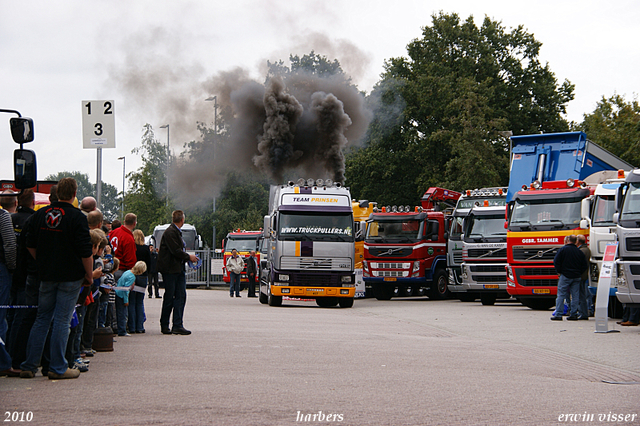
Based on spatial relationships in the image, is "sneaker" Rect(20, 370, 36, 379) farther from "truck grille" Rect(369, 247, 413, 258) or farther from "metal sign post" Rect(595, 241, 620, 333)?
"truck grille" Rect(369, 247, 413, 258)

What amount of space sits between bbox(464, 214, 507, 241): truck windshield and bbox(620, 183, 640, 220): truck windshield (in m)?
9.14

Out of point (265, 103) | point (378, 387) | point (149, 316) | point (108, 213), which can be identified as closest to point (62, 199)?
point (378, 387)

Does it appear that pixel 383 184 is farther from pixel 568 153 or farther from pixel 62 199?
pixel 62 199

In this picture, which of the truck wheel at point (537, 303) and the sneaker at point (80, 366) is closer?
the sneaker at point (80, 366)

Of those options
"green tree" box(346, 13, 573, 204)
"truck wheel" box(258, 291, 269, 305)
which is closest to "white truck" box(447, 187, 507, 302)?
"truck wheel" box(258, 291, 269, 305)

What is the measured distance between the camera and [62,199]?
7949mm

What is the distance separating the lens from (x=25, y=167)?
853cm

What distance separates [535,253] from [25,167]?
15135 mm

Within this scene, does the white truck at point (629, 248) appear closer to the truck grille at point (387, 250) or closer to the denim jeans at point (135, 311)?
the denim jeans at point (135, 311)

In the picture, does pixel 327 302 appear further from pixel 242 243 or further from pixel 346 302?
pixel 242 243

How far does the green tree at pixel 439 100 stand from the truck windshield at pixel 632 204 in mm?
29232

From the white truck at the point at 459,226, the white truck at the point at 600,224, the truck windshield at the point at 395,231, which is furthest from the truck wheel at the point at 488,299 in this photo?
the white truck at the point at 600,224

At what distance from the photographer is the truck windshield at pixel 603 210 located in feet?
61.3

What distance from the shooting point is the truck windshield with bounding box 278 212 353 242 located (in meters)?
22.6
